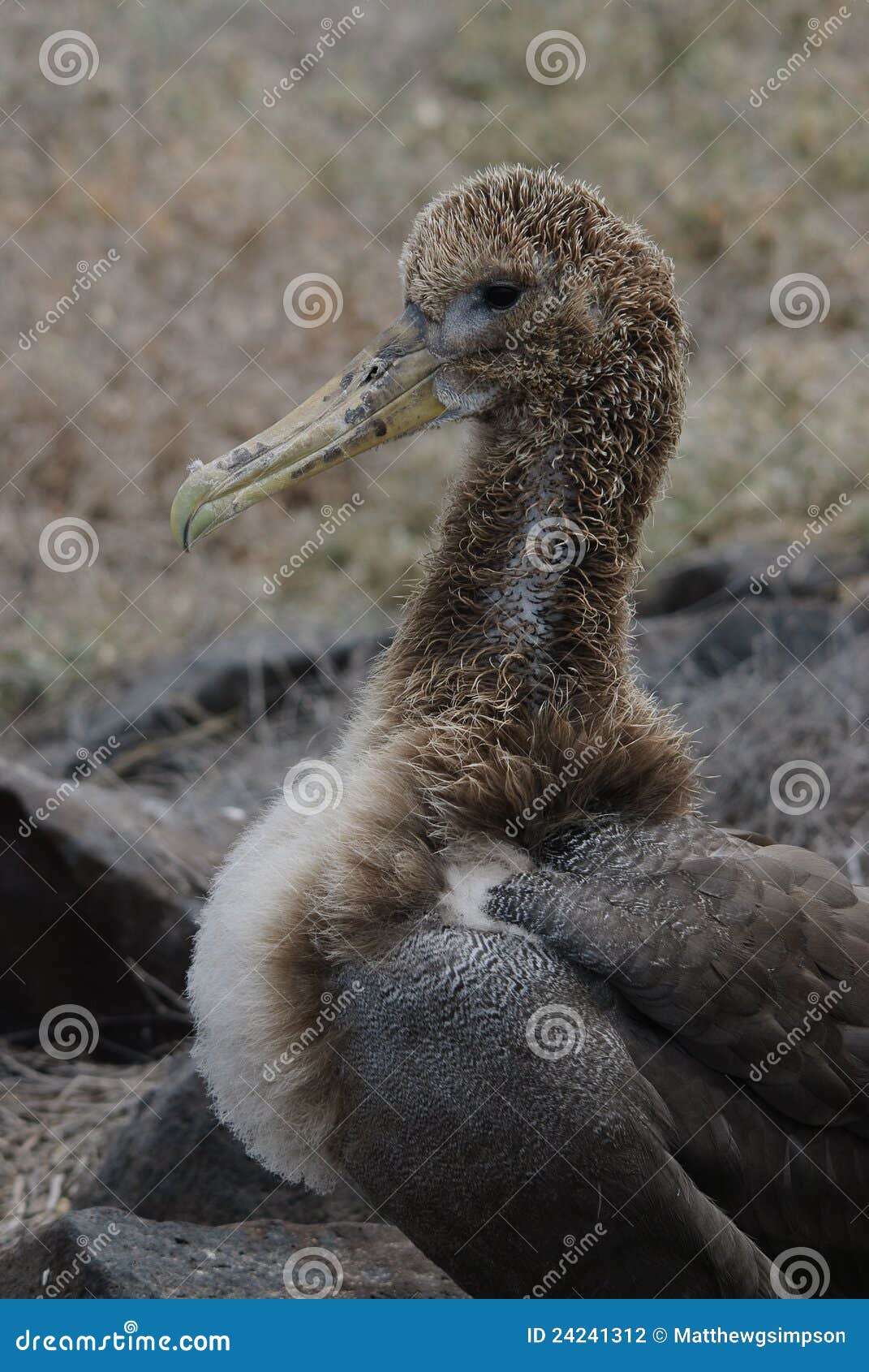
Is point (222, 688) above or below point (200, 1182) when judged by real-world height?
above

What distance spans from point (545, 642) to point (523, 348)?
65 centimetres

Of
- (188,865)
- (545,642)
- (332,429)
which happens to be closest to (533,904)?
(545,642)

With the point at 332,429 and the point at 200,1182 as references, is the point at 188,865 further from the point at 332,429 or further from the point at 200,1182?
the point at 332,429

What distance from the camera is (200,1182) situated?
4.07 meters

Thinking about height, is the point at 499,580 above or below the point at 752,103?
below

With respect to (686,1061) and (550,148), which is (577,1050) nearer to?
(686,1061)

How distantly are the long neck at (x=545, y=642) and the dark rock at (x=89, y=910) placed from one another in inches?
65.3

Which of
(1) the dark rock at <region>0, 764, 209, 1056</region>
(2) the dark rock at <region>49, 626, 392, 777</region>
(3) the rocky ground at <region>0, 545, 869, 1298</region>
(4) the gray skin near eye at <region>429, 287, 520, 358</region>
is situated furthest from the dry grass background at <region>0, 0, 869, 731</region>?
(4) the gray skin near eye at <region>429, 287, 520, 358</region>

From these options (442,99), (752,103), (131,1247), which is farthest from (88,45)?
(131,1247)

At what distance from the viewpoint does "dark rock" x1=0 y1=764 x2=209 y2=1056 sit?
470 centimetres

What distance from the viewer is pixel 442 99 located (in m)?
12.7

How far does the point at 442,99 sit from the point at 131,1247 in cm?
1132

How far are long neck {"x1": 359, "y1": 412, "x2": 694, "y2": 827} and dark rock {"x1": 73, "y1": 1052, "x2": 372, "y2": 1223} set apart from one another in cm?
141

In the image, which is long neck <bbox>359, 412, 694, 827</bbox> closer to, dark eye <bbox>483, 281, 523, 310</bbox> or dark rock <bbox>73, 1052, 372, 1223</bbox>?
dark eye <bbox>483, 281, 523, 310</bbox>
